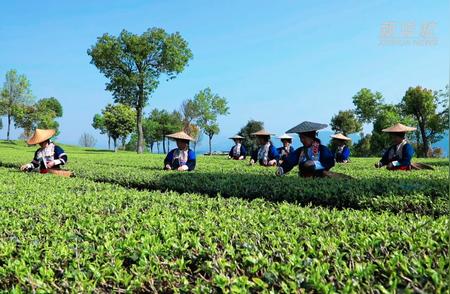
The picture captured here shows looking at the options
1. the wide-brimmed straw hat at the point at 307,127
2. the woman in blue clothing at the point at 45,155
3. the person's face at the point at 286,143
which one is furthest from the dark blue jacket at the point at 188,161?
the person's face at the point at 286,143

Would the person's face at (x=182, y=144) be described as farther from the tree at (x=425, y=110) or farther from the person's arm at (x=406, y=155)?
the tree at (x=425, y=110)

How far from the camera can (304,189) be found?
5945 millimetres

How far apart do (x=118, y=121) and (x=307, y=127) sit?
51.6 m

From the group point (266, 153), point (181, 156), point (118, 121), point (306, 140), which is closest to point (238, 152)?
point (266, 153)

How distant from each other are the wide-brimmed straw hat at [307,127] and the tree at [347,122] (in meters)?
42.4

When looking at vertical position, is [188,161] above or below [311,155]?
below

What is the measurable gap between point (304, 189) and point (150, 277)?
12.6 feet

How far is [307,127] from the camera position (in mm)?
7340

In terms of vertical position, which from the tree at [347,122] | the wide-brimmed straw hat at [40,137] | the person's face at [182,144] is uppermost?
the tree at [347,122]

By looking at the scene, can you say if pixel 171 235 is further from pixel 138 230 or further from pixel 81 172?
pixel 81 172

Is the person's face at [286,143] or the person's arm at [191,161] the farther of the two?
the person's face at [286,143]

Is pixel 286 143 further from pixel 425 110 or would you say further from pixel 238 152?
pixel 425 110

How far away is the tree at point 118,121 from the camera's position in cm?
5597

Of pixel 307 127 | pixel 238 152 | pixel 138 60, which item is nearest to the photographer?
pixel 307 127
